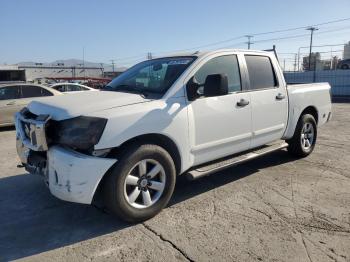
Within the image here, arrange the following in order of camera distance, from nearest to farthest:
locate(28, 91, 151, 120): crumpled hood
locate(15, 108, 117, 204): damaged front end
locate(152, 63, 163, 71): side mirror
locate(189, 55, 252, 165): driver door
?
locate(15, 108, 117, 204): damaged front end < locate(28, 91, 151, 120): crumpled hood < locate(189, 55, 252, 165): driver door < locate(152, 63, 163, 71): side mirror

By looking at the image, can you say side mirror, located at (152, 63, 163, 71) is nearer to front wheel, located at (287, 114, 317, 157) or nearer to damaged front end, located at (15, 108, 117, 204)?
damaged front end, located at (15, 108, 117, 204)

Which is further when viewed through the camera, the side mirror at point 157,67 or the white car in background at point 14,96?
the white car in background at point 14,96

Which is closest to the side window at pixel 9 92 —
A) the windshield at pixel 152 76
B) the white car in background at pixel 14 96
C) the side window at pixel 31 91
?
the white car in background at pixel 14 96

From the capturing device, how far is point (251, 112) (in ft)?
16.9

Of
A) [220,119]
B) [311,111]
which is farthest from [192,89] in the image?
[311,111]

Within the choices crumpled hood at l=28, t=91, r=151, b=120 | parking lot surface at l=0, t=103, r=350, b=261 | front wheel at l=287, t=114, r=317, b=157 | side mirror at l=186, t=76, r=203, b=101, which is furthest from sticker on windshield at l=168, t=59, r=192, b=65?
front wheel at l=287, t=114, r=317, b=157

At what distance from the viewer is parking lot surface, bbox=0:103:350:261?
337 cm

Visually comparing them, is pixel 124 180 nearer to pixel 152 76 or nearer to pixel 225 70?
pixel 152 76

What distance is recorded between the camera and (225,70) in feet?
16.3

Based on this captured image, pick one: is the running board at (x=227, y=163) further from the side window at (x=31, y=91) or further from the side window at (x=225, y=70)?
the side window at (x=31, y=91)

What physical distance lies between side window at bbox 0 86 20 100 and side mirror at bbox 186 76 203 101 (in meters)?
8.58

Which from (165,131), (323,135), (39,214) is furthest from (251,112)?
(323,135)

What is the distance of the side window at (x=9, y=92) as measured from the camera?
1108 cm

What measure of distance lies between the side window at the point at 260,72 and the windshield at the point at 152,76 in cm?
111
